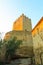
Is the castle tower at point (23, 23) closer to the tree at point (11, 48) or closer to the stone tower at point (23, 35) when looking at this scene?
the stone tower at point (23, 35)

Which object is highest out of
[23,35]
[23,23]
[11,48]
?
[23,23]

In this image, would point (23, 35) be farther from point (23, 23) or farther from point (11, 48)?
point (11, 48)

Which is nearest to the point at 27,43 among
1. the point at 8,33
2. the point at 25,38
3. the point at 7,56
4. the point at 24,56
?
the point at 25,38

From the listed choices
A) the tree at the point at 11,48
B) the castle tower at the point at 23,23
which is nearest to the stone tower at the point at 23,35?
the castle tower at the point at 23,23

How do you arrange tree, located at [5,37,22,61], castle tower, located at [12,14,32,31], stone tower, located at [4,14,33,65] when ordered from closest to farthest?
tree, located at [5,37,22,61]
stone tower, located at [4,14,33,65]
castle tower, located at [12,14,32,31]

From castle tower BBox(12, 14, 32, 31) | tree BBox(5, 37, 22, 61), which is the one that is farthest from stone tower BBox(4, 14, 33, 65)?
tree BBox(5, 37, 22, 61)

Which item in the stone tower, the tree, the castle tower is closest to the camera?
the tree

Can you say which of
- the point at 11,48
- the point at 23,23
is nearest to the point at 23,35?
the point at 23,23

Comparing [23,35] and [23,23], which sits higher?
[23,23]

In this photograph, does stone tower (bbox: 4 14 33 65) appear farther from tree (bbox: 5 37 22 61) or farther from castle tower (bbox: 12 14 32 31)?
tree (bbox: 5 37 22 61)

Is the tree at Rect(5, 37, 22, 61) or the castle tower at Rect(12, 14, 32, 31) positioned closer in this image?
the tree at Rect(5, 37, 22, 61)

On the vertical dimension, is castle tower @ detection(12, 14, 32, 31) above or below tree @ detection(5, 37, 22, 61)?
above

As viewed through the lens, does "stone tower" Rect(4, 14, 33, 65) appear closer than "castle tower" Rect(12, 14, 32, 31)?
Yes

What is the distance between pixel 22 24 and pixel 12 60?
12.8 metres
